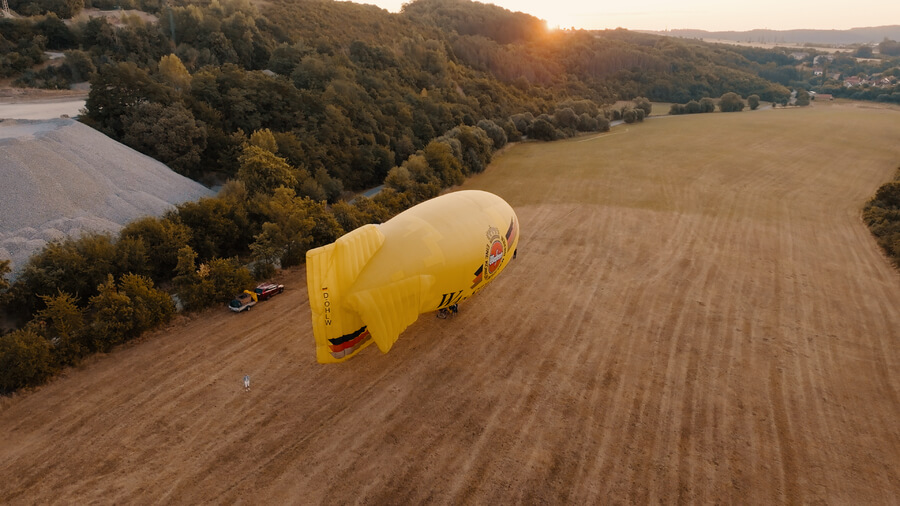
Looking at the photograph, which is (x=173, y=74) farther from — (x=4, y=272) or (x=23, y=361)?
(x=23, y=361)

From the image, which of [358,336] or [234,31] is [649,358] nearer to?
[358,336]

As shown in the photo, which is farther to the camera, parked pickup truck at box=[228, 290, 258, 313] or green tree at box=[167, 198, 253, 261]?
green tree at box=[167, 198, 253, 261]

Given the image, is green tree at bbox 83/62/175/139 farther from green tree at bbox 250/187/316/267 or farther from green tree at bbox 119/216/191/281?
green tree at bbox 250/187/316/267

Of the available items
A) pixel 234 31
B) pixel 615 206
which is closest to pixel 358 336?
pixel 615 206

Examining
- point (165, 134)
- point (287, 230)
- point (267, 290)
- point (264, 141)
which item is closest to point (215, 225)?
point (287, 230)

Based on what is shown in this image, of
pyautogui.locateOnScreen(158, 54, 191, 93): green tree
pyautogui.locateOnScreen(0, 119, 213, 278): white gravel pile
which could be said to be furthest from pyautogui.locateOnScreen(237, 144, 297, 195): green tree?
pyautogui.locateOnScreen(158, 54, 191, 93): green tree
